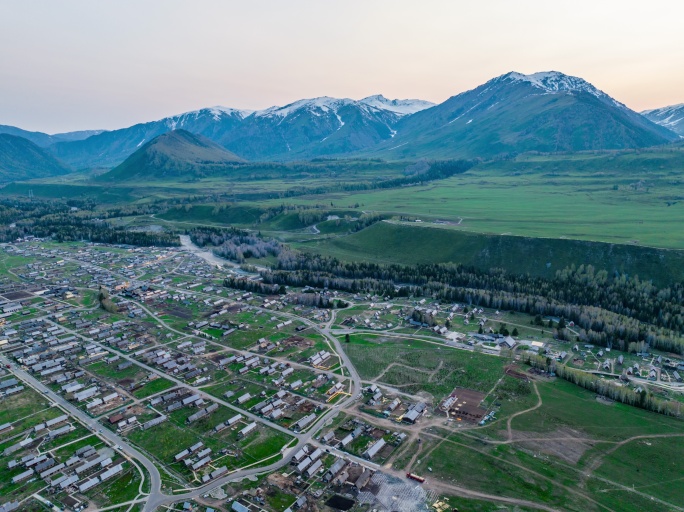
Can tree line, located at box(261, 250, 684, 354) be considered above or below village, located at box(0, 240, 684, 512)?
above

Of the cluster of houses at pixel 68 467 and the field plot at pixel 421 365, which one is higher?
the field plot at pixel 421 365

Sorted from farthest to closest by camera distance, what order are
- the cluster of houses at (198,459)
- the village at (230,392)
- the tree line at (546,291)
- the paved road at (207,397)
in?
1. the tree line at (546,291)
2. the cluster of houses at (198,459)
3. the village at (230,392)
4. the paved road at (207,397)

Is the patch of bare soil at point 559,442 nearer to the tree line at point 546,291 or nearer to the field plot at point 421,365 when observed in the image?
the field plot at point 421,365

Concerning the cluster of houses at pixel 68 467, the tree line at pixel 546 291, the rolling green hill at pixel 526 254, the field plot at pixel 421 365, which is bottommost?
the cluster of houses at pixel 68 467

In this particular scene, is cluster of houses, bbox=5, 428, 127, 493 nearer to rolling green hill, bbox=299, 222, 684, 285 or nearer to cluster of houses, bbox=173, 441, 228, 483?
cluster of houses, bbox=173, 441, 228, 483

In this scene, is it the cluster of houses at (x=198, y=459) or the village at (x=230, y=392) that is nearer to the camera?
the village at (x=230, y=392)

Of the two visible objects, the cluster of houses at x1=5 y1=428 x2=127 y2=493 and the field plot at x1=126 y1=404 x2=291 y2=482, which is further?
the field plot at x1=126 y1=404 x2=291 y2=482

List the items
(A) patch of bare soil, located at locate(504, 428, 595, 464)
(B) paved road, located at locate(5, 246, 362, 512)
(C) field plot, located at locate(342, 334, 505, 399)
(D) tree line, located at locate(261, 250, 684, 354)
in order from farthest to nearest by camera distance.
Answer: (D) tree line, located at locate(261, 250, 684, 354), (C) field plot, located at locate(342, 334, 505, 399), (A) patch of bare soil, located at locate(504, 428, 595, 464), (B) paved road, located at locate(5, 246, 362, 512)

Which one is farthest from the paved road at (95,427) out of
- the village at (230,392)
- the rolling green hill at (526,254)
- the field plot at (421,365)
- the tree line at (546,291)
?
the rolling green hill at (526,254)

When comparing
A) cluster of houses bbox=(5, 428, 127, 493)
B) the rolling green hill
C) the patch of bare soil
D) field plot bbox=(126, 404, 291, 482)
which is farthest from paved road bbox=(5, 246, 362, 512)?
the rolling green hill

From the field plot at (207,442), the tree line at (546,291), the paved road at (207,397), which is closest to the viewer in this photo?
the paved road at (207,397)
